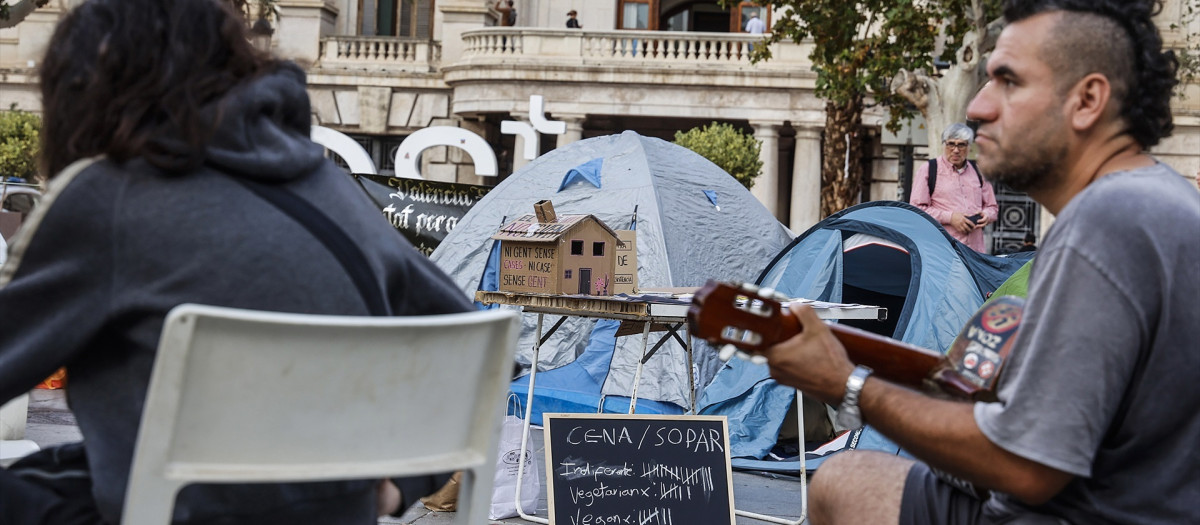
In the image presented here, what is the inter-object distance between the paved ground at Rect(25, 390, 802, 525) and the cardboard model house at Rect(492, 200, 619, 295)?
0.93 m

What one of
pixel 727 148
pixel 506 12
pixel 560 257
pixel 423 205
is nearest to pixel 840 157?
pixel 727 148

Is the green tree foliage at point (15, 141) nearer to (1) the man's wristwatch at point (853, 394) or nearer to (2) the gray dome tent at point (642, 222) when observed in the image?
(2) the gray dome tent at point (642, 222)

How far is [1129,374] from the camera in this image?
6.25 feet

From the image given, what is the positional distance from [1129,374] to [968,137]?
6.62 metres

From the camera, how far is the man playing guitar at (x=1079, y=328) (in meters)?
1.88

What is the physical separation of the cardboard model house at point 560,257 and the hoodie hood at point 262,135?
9.74ft

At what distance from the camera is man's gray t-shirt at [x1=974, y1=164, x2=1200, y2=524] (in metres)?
1.88

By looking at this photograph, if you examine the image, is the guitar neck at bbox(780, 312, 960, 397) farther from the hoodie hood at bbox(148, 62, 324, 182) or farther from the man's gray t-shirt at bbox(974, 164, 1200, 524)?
the hoodie hood at bbox(148, 62, 324, 182)

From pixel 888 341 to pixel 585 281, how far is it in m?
2.89

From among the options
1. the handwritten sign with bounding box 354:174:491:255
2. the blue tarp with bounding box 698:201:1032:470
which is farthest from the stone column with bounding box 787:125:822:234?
the blue tarp with bounding box 698:201:1032:470

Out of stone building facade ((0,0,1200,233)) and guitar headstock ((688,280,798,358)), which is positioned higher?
stone building facade ((0,0,1200,233))

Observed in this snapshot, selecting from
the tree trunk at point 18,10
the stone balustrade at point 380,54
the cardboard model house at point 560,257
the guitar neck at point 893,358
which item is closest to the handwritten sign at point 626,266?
the cardboard model house at point 560,257

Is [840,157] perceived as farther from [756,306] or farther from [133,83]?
[133,83]

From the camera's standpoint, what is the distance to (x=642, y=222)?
823 centimetres
